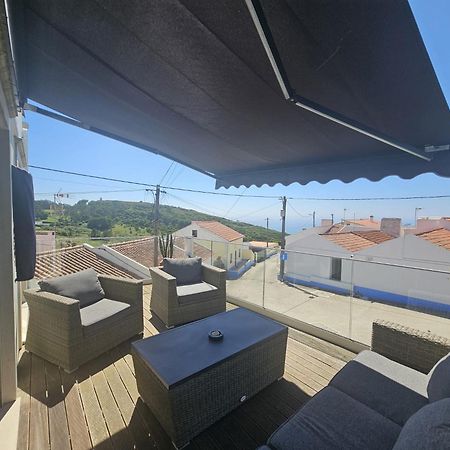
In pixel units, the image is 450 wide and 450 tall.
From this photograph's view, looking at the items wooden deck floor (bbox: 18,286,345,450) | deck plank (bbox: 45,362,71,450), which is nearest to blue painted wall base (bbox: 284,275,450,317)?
wooden deck floor (bbox: 18,286,345,450)

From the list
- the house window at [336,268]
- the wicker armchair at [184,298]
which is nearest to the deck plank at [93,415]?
the wicker armchair at [184,298]

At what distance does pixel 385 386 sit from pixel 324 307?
2.32 meters

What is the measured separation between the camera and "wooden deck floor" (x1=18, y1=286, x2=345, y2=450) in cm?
186

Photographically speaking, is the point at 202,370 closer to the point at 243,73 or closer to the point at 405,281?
the point at 243,73

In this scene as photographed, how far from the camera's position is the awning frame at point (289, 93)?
1.25 meters

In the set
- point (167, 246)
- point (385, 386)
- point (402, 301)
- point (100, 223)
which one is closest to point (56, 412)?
point (385, 386)

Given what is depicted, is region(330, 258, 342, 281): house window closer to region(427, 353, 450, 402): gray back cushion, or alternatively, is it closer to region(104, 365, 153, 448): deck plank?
region(427, 353, 450, 402): gray back cushion

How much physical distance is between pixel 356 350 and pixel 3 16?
162 inches

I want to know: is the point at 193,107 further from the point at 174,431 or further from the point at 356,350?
the point at 356,350

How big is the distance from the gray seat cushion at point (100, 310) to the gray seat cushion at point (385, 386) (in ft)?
7.88

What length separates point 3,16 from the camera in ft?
3.83

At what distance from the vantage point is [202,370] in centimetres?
185

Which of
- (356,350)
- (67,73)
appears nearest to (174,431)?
(356,350)

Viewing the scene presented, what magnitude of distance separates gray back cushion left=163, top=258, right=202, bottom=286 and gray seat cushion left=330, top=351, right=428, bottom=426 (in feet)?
8.93
